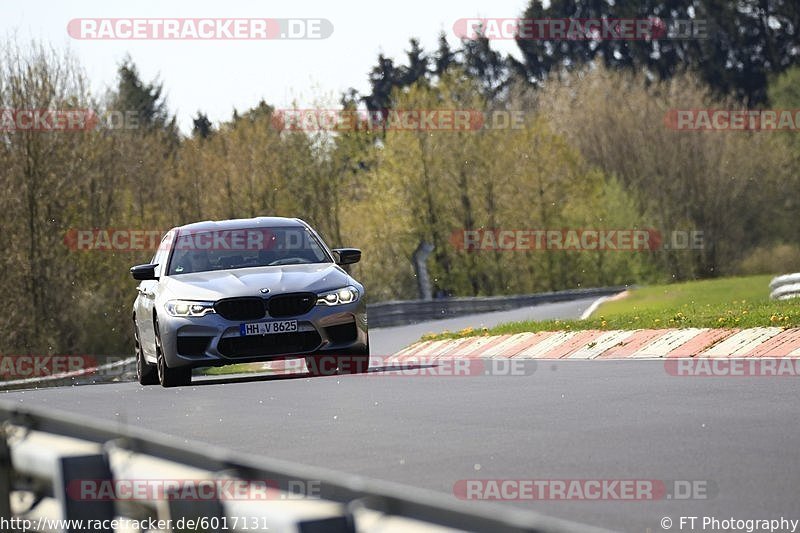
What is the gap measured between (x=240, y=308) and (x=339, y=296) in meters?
0.96

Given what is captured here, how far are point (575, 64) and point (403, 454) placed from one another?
9188 cm

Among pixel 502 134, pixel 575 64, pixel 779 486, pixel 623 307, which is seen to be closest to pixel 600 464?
pixel 779 486

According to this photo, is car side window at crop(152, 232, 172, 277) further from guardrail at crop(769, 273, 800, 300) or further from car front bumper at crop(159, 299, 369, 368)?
Result: guardrail at crop(769, 273, 800, 300)

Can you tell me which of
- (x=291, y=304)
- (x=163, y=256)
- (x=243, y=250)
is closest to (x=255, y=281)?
(x=291, y=304)

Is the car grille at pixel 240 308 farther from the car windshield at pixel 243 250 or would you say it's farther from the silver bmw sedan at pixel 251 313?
the car windshield at pixel 243 250

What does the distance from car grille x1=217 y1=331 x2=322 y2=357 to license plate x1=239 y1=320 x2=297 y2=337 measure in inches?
1.8

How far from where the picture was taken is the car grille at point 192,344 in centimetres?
1565

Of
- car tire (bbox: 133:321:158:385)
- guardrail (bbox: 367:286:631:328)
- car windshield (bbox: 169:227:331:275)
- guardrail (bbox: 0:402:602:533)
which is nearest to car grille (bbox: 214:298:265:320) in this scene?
car windshield (bbox: 169:227:331:275)

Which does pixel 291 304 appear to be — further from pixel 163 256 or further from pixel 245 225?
pixel 163 256

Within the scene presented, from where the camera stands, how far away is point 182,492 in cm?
468

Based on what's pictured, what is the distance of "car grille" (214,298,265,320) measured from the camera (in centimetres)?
1562

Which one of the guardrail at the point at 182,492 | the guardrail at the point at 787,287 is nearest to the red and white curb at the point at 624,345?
the guardrail at the point at 787,287

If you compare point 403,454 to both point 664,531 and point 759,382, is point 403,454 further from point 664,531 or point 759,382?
point 759,382

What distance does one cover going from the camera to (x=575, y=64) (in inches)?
3907
